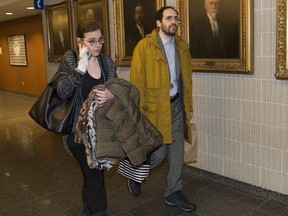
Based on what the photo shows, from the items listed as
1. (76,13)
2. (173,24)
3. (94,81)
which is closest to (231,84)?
(173,24)

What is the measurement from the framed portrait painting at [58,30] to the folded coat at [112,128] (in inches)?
147

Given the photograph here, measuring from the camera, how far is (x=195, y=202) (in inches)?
133

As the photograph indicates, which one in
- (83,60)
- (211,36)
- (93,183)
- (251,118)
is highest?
(211,36)

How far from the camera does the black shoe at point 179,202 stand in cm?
317

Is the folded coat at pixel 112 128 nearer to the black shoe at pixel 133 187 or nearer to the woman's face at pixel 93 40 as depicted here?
the woman's face at pixel 93 40

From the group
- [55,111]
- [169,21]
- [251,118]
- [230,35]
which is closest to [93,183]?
[55,111]

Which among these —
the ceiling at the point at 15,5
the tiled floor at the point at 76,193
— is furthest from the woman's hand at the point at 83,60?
the ceiling at the point at 15,5

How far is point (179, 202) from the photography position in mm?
3189

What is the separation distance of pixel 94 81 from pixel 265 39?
1.63m

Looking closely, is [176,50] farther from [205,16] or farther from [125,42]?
[125,42]

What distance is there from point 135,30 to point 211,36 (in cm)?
126

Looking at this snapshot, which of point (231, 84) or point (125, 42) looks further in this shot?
point (125, 42)

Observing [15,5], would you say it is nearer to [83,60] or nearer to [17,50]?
[17,50]

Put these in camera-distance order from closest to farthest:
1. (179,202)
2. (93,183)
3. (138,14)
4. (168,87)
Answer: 1. (93,183)
2. (168,87)
3. (179,202)
4. (138,14)
